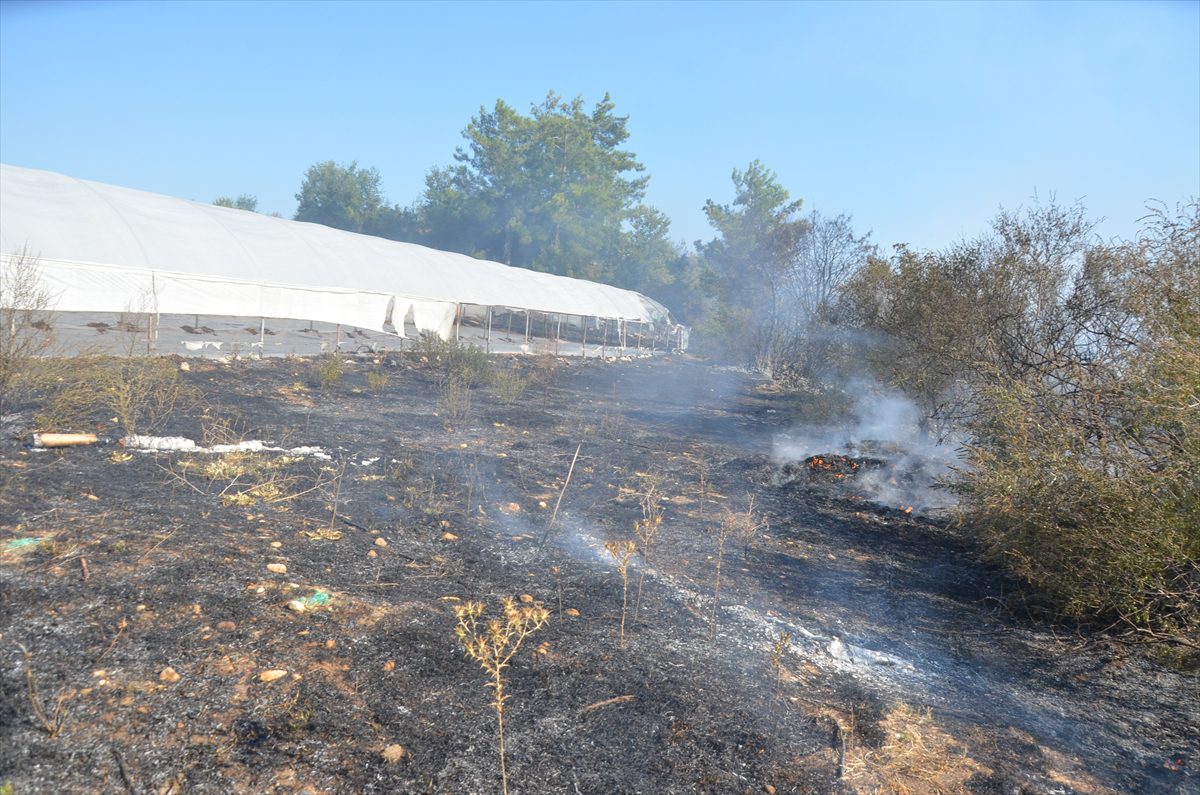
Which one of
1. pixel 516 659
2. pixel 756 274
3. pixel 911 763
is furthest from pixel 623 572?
pixel 756 274

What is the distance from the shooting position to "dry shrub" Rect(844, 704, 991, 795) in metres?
3.20

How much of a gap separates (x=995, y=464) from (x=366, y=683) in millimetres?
4956

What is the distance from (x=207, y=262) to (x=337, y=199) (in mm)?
33726

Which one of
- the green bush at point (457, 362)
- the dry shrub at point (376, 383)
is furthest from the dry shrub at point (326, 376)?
the green bush at point (457, 362)

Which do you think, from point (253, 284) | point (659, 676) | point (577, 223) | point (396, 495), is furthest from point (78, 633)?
point (577, 223)

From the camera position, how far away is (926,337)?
419 inches

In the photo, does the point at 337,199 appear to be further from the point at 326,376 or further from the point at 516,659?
the point at 516,659

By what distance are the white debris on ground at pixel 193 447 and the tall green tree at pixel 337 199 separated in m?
41.3

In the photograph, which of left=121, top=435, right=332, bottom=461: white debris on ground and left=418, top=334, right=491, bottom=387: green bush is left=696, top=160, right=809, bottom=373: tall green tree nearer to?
left=418, top=334, right=491, bottom=387: green bush

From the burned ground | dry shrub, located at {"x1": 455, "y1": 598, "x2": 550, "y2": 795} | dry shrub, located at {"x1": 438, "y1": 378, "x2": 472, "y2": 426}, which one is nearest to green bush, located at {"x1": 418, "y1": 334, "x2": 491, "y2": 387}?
Answer: dry shrub, located at {"x1": 438, "y1": 378, "x2": 472, "y2": 426}

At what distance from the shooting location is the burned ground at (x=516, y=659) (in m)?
3.03

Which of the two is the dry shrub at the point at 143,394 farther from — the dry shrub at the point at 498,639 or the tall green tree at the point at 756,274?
the tall green tree at the point at 756,274

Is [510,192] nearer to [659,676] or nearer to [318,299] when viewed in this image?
[318,299]

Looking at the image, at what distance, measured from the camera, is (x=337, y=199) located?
46.7 metres
